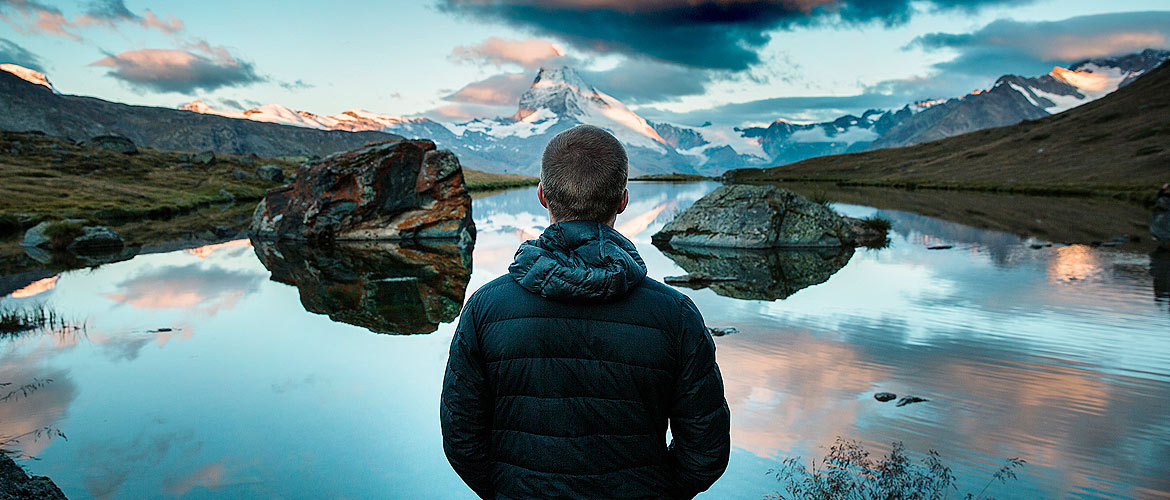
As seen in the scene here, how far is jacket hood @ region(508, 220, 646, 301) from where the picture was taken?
2916 mm

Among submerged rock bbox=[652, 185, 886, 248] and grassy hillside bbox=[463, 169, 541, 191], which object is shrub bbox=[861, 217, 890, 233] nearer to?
submerged rock bbox=[652, 185, 886, 248]

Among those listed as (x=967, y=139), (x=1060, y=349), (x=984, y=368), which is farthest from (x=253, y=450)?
(x=967, y=139)

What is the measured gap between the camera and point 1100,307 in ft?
43.0

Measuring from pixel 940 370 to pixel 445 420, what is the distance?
7.90m

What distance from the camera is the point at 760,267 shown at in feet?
61.7

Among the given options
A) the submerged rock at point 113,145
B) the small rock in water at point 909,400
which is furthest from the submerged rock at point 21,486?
the submerged rock at point 113,145

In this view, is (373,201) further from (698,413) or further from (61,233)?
(698,413)

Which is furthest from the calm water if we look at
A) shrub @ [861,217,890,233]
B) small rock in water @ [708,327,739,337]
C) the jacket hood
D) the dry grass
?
the dry grass

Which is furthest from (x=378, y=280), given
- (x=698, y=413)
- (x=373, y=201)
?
(x=698, y=413)

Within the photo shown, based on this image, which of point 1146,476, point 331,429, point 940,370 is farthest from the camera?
point 940,370

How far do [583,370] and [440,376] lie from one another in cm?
626

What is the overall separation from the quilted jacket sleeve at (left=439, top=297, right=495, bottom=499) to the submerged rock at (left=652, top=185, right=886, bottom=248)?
20585mm

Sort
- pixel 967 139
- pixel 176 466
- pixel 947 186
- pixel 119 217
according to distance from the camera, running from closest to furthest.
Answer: pixel 176 466 < pixel 119 217 < pixel 947 186 < pixel 967 139

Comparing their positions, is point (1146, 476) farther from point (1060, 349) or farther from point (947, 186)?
point (947, 186)
